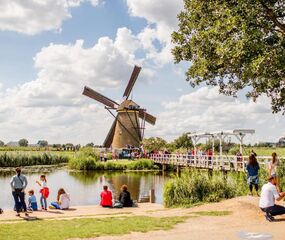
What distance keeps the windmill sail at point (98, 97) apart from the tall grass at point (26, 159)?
11029 millimetres

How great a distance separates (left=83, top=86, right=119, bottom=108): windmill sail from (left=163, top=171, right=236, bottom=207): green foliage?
47.1 metres

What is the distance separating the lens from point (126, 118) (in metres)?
64.5

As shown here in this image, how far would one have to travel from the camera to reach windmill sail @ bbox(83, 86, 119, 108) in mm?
65438

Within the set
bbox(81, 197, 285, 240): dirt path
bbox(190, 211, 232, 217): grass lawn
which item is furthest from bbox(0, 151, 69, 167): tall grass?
bbox(190, 211, 232, 217): grass lawn

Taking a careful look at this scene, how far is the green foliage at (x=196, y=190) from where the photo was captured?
19086 mm

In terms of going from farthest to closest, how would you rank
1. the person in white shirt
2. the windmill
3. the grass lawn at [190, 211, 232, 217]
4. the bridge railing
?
the windmill, the bridge railing, the grass lawn at [190, 211, 232, 217], the person in white shirt

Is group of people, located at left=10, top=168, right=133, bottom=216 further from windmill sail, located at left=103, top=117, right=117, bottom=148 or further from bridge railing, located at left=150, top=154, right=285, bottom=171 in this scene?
windmill sail, located at left=103, top=117, right=117, bottom=148

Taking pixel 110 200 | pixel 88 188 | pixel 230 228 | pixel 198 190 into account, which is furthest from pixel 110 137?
pixel 230 228

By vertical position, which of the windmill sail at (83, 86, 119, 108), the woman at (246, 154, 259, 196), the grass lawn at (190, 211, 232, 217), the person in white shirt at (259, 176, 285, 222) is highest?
the windmill sail at (83, 86, 119, 108)

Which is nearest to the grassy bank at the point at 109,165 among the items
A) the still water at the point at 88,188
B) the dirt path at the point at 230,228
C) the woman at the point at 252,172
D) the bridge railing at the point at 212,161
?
the bridge railing at the point at 212,161

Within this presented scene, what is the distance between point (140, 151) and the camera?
2429 inches

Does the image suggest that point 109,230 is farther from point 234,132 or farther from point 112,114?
point 112,114

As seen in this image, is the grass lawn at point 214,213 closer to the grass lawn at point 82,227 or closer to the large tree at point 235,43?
the grass lawn at point 82,227

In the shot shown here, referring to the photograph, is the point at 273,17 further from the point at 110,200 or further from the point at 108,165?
the point at 108,165
